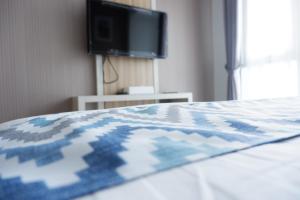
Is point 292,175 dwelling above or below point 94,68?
below

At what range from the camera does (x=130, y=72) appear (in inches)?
105

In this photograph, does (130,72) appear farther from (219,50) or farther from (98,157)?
(98,157)

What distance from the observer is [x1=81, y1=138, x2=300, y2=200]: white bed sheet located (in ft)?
0.81

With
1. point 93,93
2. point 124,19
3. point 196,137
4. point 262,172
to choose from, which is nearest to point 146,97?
point 93,93

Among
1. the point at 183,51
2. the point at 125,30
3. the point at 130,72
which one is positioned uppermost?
the point at 125,30

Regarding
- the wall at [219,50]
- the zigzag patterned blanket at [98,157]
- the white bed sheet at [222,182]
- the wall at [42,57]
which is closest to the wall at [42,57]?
the wall at [42,57]

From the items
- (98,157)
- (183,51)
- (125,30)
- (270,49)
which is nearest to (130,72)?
(125,30)

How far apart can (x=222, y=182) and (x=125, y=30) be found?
93.9 inches

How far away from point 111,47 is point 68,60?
45cm

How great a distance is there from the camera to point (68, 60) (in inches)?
93.4

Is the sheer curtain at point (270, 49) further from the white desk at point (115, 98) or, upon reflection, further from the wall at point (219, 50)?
the white desk at point (115, 98)

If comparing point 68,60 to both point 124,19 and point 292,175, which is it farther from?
point 292,175

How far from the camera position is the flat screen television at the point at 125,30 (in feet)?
7.50

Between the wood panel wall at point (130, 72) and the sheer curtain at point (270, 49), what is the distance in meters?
1.16
